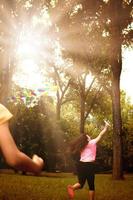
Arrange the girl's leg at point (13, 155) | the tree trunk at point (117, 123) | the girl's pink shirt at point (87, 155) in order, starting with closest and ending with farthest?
the girl's leg at point (13, 155), the girl's pink shirt at point (87, 155), the tree trunk at point (117, 123)

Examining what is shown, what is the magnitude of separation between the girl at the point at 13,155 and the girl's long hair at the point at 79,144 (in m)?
9.74

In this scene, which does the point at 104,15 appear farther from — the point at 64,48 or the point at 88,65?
the point at 88,65

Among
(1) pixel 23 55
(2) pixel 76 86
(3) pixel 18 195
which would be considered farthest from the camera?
(2) pixel 76 86

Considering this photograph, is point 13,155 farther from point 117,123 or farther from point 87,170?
point 117,123

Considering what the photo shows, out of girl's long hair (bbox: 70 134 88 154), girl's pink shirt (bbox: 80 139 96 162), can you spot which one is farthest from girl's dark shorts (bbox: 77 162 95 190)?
girl's long hair (bbox: 70 134 88 154)

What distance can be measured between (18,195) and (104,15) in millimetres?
17129

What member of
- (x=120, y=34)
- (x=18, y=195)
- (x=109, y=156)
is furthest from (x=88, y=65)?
(x=18, y=195)

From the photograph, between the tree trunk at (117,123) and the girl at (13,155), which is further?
the tree trunk at (117,123)

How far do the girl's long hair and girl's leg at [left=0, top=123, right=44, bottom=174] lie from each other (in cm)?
976

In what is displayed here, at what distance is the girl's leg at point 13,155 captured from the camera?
6.18ft

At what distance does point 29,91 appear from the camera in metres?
3.97

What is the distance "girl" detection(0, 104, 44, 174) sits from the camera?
1884mm

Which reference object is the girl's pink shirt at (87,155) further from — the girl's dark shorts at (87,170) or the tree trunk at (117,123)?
the tree trunk at (117,123)

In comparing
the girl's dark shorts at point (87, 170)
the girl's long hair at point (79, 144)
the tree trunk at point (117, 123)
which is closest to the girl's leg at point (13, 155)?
the girl's long hair at point (79, 144)
